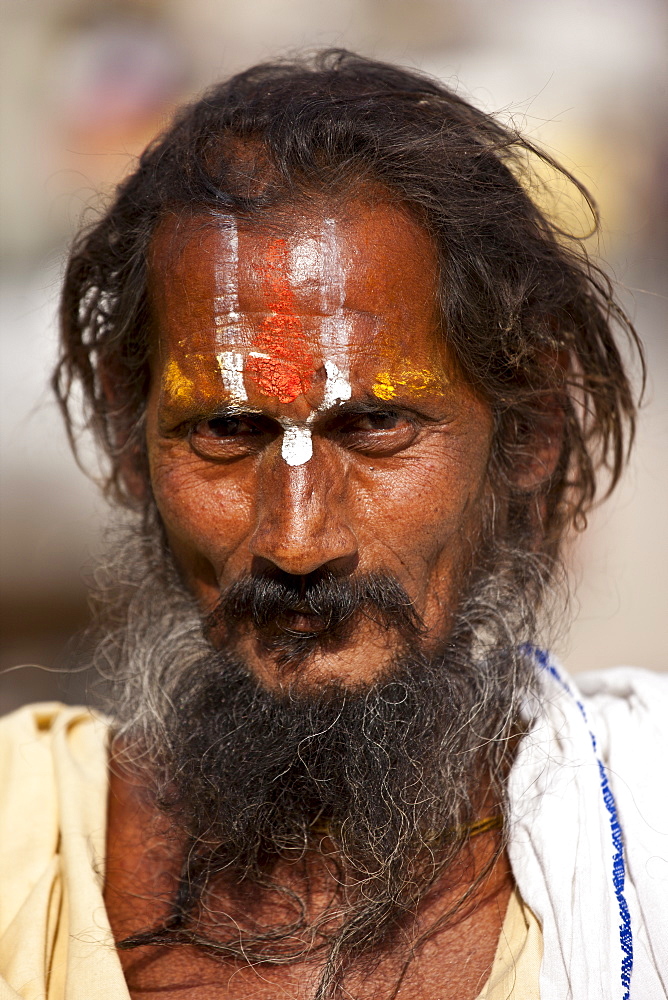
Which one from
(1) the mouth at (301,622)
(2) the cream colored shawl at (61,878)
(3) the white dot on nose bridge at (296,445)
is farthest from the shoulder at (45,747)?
(3) the white dot on nose bridge at (296,445)

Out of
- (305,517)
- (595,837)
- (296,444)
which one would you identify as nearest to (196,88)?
(296,444)

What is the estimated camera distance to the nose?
1.73m

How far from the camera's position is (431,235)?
1.90 metres

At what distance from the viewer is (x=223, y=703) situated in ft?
6.41

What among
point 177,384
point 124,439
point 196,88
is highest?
point 196,88

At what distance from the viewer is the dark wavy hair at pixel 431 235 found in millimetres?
1899

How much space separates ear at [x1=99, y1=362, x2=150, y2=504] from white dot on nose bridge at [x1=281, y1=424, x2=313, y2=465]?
61 cm

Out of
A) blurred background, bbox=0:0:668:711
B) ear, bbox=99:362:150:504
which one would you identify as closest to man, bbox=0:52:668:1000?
ear, bbox=99:362:150:504

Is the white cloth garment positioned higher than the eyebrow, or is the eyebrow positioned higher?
the eyebrow

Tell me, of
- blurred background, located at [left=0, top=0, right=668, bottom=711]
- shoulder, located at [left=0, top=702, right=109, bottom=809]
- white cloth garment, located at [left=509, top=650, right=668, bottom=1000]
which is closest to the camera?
white cloth garment, located at [left=509, top=650, right=668, bottom=1000]

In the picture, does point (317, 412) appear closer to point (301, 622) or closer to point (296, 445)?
point (296, 445)

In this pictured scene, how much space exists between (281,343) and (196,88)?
4305mm

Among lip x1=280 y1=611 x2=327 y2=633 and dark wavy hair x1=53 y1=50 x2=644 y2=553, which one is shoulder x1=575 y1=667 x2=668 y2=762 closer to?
dark wavy hair x1=53 y1=50 x2=644 y2=553

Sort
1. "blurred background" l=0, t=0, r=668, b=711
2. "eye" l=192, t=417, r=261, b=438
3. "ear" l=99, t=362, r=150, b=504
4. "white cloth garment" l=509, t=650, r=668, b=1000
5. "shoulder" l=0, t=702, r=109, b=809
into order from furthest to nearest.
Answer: "blurred background" l=0, t=0, r=668, b=711
"ear" l=99, t=362, r=150, b=504
"shoulder" l=0, t=702, r=109, b=809
"eye" l=192, t=417, r=261, b=438
"white cloth garment" l=509, t=650, r=668, b=1000
